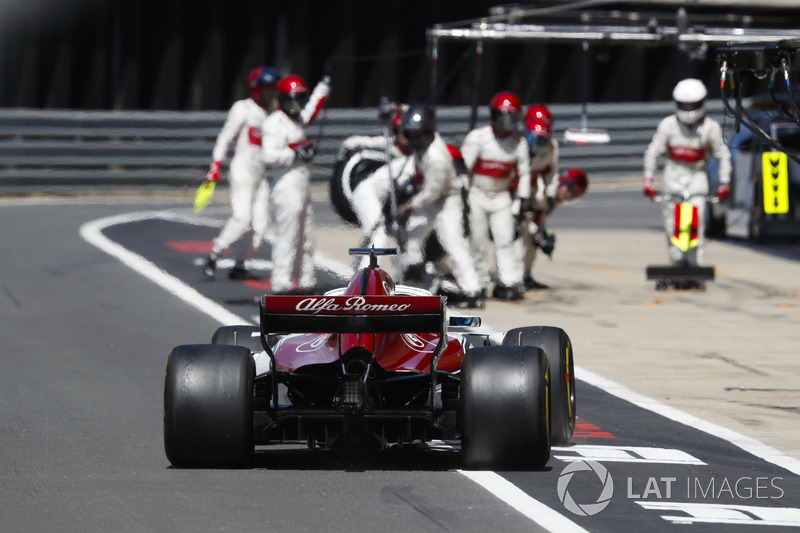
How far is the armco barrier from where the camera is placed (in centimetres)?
2673

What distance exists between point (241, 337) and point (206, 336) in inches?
151

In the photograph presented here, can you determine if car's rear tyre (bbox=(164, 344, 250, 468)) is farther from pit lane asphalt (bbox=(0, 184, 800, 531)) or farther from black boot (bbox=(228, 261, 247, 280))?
black boot (bbox=(228, 261, 247, 280))

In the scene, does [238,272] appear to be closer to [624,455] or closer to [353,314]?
[624,455]

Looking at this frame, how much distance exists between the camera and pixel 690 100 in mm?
17328

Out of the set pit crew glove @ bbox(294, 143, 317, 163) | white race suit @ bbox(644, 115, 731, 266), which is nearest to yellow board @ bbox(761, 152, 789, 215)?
white race suit @ bbox(644, 115, 731, 266)

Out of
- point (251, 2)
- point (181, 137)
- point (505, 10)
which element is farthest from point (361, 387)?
point (251, 2)

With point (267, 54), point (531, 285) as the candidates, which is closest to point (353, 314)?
point (531, 285)

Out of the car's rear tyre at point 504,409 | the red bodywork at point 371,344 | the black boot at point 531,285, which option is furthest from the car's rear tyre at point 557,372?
the black boot at point 531,285

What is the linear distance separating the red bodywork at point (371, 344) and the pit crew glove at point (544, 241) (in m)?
8.38

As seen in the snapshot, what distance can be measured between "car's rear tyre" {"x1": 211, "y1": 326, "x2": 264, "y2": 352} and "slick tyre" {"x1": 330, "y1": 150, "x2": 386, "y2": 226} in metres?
5.89

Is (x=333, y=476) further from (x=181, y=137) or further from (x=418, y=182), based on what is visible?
(x=181, y=137)

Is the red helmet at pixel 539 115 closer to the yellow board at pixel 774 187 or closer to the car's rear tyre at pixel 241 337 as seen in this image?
the yellow board at pixel 774 187

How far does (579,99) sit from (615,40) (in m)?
17.1

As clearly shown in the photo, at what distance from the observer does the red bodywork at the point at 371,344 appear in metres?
8.12
